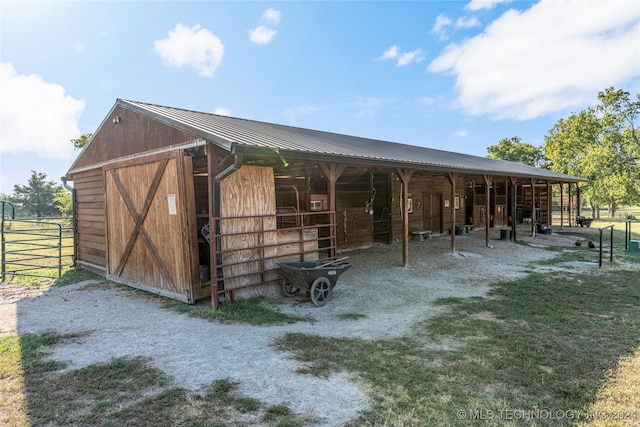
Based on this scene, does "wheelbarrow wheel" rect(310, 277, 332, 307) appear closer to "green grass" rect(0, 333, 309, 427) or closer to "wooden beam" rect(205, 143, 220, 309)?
"wooden beam" rect(205, 143, 220, 309)

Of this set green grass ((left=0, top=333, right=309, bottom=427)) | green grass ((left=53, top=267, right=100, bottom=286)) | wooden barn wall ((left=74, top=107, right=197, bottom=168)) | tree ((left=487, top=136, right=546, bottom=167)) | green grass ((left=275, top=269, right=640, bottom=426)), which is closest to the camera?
green grass ((left=0, top=333, right=309, bottom=427))

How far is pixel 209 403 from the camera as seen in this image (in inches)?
114

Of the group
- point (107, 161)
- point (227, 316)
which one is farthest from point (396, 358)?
point (107, 161)

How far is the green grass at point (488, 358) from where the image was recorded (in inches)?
111

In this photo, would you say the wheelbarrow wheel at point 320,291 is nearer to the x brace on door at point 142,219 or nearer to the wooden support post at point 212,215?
the wooden support post at point 212,215

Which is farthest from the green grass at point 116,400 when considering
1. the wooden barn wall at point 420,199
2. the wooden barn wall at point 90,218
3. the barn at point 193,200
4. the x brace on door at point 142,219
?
the wooden barn wall at point 420,199

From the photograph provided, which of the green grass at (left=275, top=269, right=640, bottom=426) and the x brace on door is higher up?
the x brace on door

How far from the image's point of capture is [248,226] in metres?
6.23

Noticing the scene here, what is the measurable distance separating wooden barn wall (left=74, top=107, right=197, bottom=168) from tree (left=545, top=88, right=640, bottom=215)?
95.5ft

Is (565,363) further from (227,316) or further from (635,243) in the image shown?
(635,243)

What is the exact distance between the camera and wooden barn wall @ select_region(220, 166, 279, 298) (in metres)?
5.91

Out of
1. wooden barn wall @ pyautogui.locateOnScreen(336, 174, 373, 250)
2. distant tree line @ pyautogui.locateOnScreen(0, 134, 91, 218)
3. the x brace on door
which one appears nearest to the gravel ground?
the x brace on door

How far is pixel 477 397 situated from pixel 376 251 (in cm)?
892

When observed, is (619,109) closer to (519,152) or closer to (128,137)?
(519,152)
